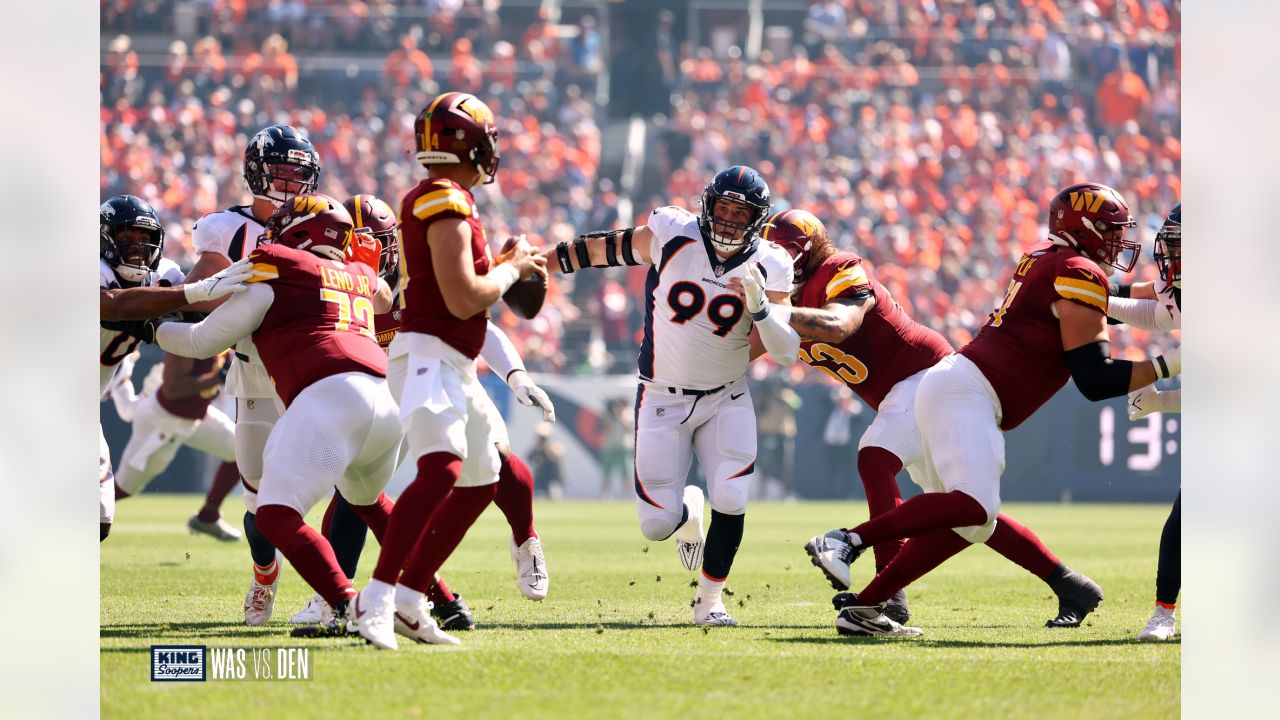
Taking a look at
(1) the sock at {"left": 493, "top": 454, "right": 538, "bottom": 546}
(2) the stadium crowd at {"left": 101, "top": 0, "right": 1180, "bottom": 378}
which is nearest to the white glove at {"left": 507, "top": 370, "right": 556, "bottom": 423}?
(1) the sock at {"left": 493, "top": 454, "right": 538, "bottom": 546}

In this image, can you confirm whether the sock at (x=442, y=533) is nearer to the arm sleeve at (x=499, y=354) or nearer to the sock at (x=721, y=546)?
the arm sleeve at (x=499, y=354)

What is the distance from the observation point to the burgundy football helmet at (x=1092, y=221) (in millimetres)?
6012

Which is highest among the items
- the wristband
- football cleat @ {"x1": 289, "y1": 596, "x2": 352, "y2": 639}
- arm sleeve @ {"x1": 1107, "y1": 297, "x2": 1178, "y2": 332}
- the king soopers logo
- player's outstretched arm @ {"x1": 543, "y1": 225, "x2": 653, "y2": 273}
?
player's outstretched arm @ {"x1": 543, "y1": 225, "x2": 653, "y2": 273}

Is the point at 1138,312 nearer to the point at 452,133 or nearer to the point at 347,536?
the point at 452,133

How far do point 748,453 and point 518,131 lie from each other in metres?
17.9

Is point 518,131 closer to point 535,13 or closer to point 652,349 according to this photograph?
point 535,13

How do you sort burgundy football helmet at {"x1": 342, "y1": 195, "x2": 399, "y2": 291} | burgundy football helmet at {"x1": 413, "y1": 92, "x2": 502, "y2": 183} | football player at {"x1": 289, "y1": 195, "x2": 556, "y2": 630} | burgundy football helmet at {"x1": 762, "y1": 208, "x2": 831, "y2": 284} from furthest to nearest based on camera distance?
burgundy football helmet at {"x1": 762, "y1": 208, "x2": 831, "y2": 284}, burgundy football helmet at {"x1": 342, "y1": 195, "x2": 399, "y2": 291}, football player at {"x1": 289, "y1": 195, "x2": 556, "y2": 630}, burgundy football helmet at {"x1": 413, "y1": 92, "x2": 502, "y2": 183}

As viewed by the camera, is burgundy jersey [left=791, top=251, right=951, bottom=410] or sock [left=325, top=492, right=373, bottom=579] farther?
burgundy jersey [left=791, top=251, right=951, bottom=410]

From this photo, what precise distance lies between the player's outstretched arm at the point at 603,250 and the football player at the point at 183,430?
15.5ft

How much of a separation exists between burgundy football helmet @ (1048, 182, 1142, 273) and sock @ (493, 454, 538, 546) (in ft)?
8.01

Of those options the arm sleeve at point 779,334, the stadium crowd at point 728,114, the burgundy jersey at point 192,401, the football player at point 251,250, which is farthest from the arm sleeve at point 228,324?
the stadium crowd at point 728,114

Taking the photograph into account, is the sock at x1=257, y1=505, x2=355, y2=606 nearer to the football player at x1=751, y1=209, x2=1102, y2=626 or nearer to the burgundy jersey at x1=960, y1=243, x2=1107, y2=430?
the football player at x1=751, y1=209, x2=1102, y2=626

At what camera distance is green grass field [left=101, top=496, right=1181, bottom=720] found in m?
4.29
